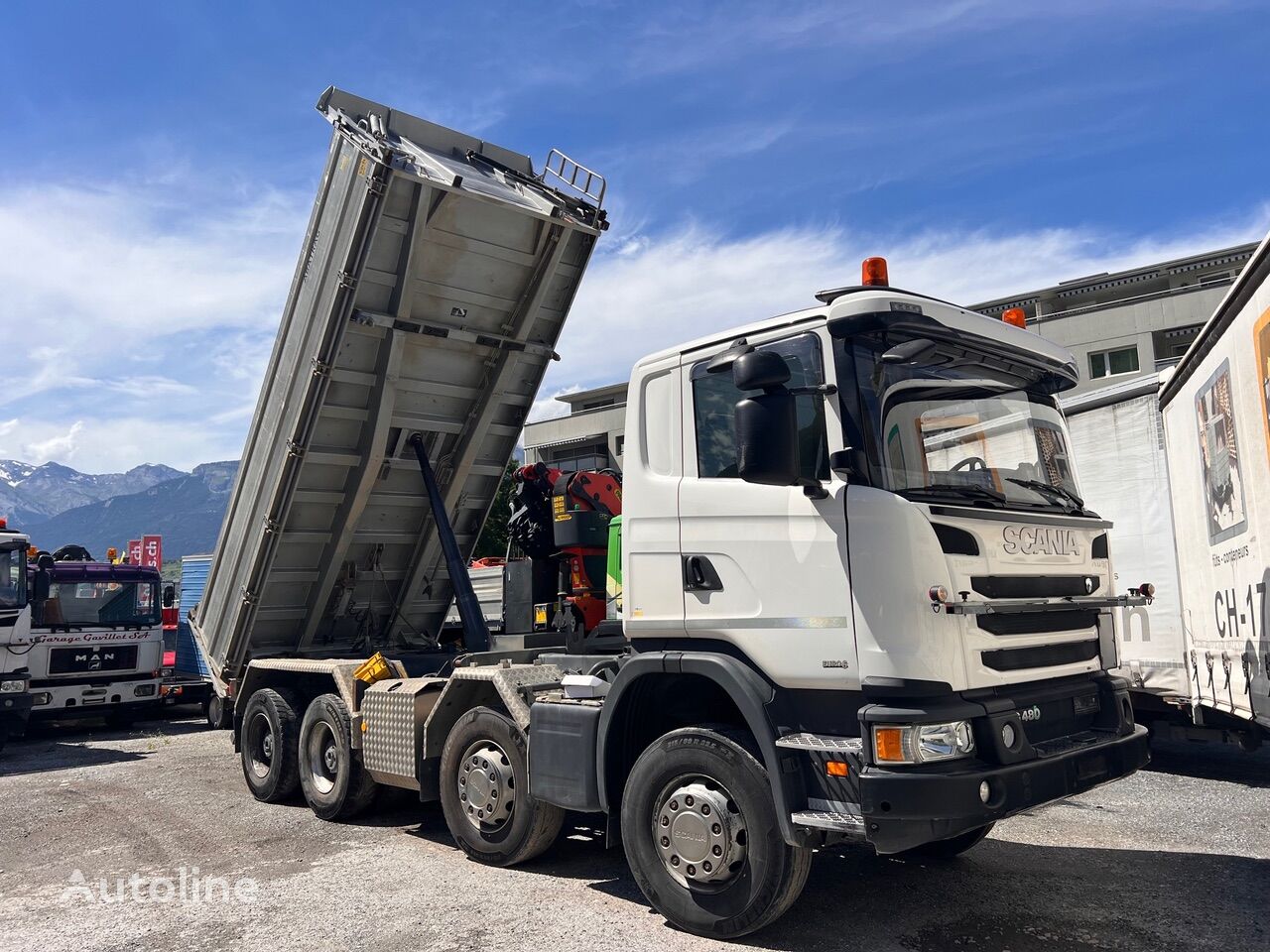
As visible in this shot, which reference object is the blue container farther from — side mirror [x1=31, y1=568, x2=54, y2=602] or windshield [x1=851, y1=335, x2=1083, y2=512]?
windshield [x1=851, y1=335, x2=1083, y2=512]

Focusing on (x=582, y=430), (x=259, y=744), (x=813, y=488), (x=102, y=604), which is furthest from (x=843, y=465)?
(x=582, y=430)

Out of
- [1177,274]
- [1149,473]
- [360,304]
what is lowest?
[1149,473]

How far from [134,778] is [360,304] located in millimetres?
5786

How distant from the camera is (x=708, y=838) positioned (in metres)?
4.32

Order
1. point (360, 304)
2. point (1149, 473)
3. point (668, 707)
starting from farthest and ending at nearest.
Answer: point (1149, 473) < point (360, 304) < point (668, 707)

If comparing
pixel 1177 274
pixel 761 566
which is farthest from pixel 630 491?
pixel 1177 274

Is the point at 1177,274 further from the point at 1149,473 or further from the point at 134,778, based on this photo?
the point at 134,778

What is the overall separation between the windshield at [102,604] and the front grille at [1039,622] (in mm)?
13202

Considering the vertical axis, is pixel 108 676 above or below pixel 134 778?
above

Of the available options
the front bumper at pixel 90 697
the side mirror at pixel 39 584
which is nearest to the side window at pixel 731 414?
the side mirror at pixel 39 584

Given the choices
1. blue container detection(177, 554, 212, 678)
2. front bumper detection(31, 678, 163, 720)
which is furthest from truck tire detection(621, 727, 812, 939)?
blue container detection(177, 554, 212, 678)

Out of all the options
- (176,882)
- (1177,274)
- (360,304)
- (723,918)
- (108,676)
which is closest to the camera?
(723,918)

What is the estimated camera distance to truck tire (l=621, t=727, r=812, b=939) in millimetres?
4129

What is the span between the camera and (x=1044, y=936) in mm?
4336
